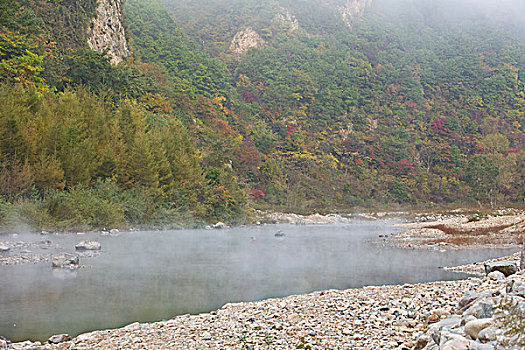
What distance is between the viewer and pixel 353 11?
114m

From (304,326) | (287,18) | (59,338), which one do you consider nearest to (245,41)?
(287,18)

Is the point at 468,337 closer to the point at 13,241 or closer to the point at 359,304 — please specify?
the point at 359,304

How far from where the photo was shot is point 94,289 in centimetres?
1028

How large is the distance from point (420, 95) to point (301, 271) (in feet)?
240

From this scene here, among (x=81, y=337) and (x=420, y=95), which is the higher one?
(x=420, y=95)

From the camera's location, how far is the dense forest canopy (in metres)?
24.5

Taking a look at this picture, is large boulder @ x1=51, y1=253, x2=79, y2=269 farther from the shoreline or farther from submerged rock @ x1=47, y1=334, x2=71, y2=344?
submerged rock @ x1=47, y1=334, x2=71, y2=344

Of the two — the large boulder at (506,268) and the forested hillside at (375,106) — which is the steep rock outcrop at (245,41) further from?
the large boulder at (506,268)

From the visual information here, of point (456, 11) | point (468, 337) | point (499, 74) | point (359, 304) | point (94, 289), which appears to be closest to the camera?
point (468, 337)

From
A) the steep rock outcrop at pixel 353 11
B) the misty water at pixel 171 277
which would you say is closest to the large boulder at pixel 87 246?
the misty water at pixel 171 277

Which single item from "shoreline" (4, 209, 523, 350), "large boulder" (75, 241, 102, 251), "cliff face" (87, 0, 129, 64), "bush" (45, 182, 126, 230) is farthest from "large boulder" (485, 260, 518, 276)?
"cliff face" (87, 0, 129, 64)

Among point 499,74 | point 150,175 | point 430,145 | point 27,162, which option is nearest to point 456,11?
point 499,74

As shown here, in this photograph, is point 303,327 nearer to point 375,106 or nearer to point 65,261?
point 65,261

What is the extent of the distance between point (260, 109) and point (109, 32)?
33905 mm
